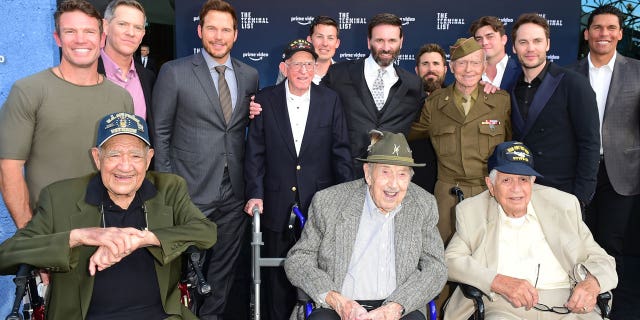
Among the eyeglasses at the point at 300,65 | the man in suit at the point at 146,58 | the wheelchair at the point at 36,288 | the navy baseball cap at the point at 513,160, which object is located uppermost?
the man in suit at the point at 146,58

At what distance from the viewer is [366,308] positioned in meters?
2.88

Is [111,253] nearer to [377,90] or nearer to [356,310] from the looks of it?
[356,310]

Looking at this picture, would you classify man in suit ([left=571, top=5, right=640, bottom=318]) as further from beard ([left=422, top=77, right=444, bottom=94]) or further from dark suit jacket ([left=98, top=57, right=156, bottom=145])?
dark suit jacket ([left=98, top=57, right=156, bottom=145])

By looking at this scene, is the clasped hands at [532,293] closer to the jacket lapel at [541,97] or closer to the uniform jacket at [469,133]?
the uniform jacket at [469,133]

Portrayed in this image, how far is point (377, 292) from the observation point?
2.93 meters

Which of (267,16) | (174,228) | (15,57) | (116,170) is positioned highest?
(267,16)

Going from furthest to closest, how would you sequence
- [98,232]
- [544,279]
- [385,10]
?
[385,10], [544,279], [98,232]

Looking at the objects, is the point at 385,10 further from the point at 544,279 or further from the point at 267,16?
the point at 544,279

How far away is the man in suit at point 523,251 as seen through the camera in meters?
2.96

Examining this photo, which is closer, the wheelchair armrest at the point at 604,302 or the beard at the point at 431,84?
the wheelchair armrest at the point at 604,302

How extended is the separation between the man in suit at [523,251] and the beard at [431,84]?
6.99ft

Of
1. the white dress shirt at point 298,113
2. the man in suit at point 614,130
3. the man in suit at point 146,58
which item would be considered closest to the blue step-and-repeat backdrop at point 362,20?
the man in suit at point 146,58

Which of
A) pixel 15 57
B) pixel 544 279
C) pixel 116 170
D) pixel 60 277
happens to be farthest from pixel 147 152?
pixel 544 279

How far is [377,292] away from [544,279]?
0.95 m
